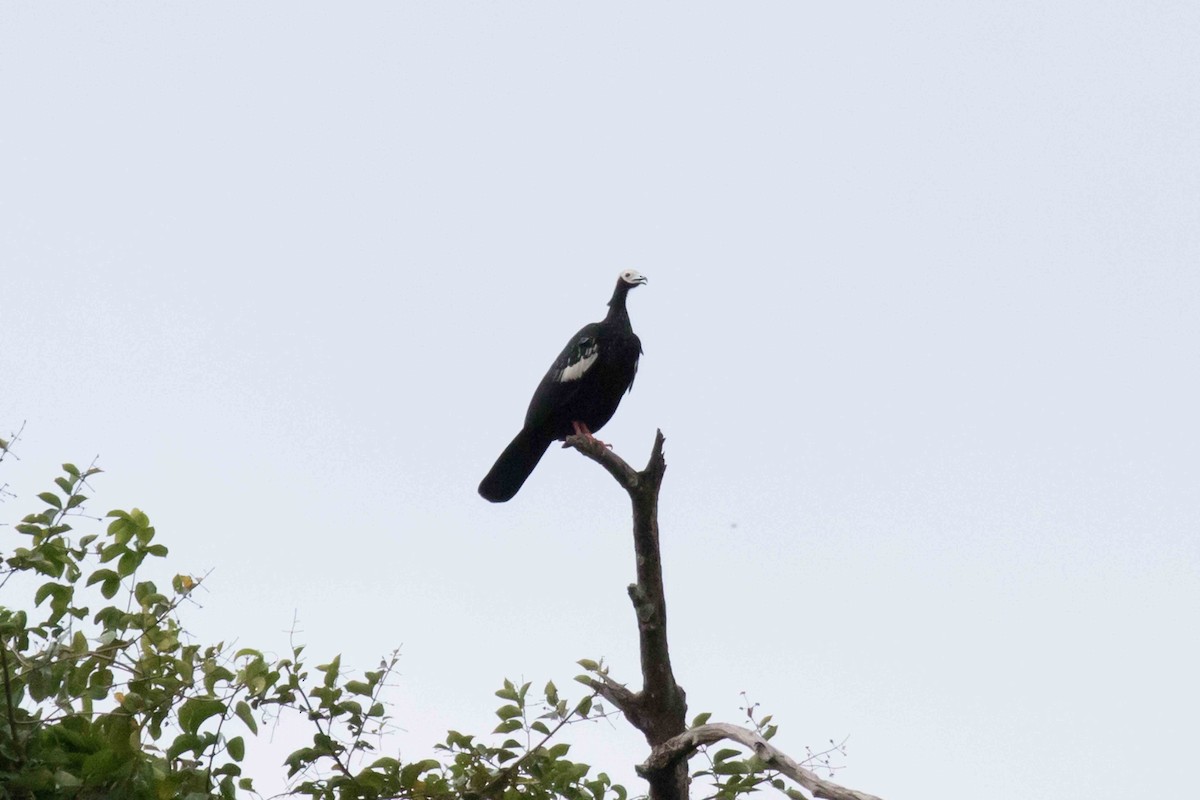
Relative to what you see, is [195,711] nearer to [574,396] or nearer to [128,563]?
[128,563]

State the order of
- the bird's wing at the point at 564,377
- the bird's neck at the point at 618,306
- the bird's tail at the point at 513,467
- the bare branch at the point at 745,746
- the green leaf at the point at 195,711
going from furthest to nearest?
the bird's neck at the point at 618,306 → the bird's tail at the point at 513,467 → the bird's wing at the point at 564,377 → the bare branch at the point at 745,746 → the green leaf at the point at 195,711

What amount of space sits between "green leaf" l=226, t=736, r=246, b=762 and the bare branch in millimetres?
1271

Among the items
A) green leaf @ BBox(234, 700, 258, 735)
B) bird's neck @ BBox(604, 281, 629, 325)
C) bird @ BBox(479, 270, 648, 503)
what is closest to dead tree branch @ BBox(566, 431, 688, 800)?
green leaf @ BBox(234, 700, 258, 735)

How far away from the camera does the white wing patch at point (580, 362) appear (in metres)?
7.79

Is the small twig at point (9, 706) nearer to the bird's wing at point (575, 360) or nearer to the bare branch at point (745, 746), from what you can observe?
the bare branch at point (745, 746)

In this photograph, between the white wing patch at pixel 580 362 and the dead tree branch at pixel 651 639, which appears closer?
the dead tree branch at pixel 651 639

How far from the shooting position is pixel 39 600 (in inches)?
139

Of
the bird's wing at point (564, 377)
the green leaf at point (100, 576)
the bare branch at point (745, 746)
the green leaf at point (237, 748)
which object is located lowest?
the green leaf at point (237, 748)

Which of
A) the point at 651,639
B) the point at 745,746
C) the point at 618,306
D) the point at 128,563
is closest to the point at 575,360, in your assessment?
the point at 618,306

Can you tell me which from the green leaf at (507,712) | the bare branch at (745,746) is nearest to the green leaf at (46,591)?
the green leaf at (507,712)

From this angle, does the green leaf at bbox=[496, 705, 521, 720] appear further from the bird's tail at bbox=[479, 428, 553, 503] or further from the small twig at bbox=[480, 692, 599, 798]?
the bird's tail at bbox=[479, 428, 553, 503]

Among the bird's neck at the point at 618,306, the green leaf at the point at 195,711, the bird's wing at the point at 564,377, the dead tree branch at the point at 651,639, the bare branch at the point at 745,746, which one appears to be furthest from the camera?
the bird's neck at the point at 618,306

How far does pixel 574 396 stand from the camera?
7.75 meters

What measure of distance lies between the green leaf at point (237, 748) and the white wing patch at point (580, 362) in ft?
15.5
